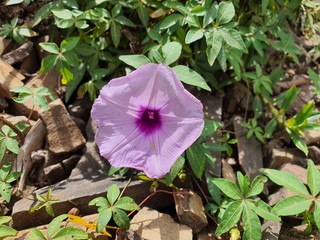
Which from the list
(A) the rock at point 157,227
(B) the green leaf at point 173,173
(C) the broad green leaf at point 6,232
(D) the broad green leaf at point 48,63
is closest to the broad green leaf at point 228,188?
(B) the green leaf at point 173,173

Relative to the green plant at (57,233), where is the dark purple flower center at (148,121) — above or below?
above

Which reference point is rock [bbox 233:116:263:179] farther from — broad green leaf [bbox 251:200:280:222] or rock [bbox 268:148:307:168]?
broad green leaf [bbox 251:200:280:222]

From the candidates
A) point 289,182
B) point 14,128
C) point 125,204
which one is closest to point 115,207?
point 125,204

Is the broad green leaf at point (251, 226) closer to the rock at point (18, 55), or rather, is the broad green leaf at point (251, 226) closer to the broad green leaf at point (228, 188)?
the broad green leaf at point (228, 188)

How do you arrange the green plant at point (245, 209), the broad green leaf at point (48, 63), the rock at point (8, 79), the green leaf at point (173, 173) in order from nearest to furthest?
the green plant at point (245, 209) < the green leaf at point (173, 173) < the broad green leaf at point (48, 63) < the rock at point (8, 79)

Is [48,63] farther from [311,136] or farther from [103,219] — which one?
[311,136]

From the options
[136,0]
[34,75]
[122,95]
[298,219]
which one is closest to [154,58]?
[122,95]
